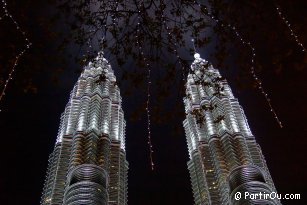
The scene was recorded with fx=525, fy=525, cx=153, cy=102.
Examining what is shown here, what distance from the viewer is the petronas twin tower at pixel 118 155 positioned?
41.6 meters

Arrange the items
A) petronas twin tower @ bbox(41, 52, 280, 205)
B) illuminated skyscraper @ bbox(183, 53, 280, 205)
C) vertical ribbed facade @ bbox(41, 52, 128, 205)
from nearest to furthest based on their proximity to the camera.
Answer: illuminated skyscraper @ bbox(183, 53, 280, 205), petronas twin tower @ bbox(41, 52, 280, 205), vertical ribbed facade @ bbox(41, 52, 128, 205)

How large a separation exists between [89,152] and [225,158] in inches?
479

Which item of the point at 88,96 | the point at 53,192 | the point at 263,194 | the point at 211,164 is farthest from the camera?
the point at 88,96

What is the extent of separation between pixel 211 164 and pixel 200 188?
113 inches

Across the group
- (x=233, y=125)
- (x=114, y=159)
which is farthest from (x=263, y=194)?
(x=114, y=159)

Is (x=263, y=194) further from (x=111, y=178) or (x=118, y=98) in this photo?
(x=118, y=98)

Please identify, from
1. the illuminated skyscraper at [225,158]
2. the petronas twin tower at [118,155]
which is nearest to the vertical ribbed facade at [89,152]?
the petronas twin tower at [118,155]

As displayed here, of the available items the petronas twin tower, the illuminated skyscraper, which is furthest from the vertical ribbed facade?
the illuminated skyscraper

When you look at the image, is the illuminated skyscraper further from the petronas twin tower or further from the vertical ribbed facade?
the vertical ribbed facade

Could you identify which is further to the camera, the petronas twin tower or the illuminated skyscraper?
the petronas twin tower

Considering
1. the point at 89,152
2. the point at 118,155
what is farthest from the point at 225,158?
the point at 89,152

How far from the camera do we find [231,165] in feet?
148

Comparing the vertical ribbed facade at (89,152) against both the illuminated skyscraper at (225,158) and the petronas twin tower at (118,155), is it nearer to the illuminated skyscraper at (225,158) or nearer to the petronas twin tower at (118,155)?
the petronas twin tower at (118,155)

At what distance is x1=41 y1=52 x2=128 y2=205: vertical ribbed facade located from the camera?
4181 cm
